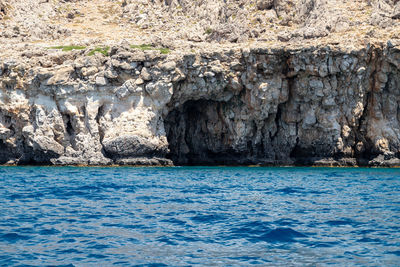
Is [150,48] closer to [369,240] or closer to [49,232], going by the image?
[49,232]

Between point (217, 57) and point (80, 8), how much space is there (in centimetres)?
3015

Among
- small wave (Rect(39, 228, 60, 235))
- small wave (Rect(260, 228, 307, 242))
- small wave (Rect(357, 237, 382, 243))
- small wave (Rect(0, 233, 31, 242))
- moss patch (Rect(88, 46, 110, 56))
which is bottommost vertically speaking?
small wave (Rect(0, 233, 31, 242))

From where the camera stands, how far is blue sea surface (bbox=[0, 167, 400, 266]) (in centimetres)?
975

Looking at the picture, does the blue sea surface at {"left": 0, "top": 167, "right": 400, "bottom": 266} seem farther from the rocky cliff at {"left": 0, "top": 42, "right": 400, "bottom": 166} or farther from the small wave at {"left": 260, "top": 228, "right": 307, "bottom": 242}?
the rocky cliff at {"left": 0, "top": 42, "right": 400, "bottom": 166}

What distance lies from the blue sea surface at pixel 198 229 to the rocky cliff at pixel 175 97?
2793 centimetres

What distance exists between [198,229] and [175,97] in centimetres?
3695

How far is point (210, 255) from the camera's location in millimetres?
10016

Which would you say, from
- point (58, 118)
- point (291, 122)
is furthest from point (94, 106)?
point (291, 122)

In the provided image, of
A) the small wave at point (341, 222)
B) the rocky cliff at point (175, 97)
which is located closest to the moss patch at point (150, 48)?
the rocky cliff at point (175, 97)

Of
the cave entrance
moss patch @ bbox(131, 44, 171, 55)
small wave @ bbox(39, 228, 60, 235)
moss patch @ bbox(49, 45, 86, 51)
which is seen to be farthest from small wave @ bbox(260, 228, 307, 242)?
moss patch @ bbox(49, 45, 86, 51)

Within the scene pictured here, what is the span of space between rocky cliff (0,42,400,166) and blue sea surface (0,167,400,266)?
27.9 metres

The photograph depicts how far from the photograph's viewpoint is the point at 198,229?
12.4 m

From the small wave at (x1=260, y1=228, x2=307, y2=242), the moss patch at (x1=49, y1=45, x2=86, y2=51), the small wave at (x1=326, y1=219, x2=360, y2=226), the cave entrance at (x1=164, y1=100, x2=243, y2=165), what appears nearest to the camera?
→ the small wave at (x1=260, y1=228, x2=307, y2=242)

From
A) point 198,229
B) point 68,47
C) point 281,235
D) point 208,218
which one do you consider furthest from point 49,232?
point 68,47
